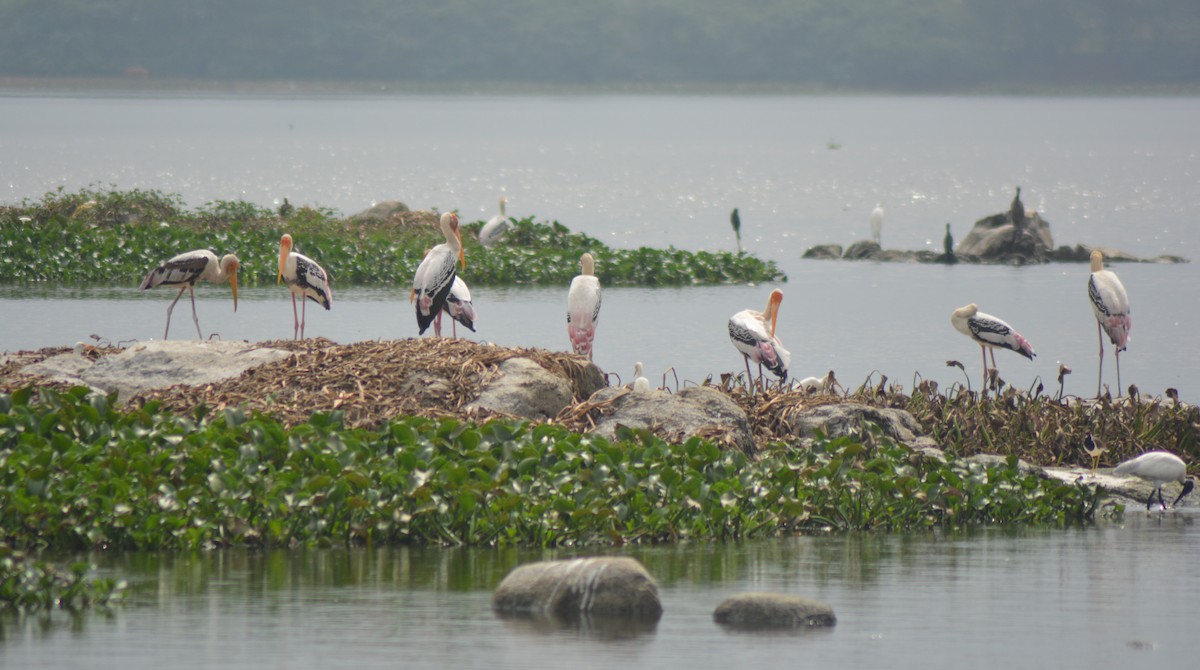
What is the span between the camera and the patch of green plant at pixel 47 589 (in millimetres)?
9227

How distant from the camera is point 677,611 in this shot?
9656mm

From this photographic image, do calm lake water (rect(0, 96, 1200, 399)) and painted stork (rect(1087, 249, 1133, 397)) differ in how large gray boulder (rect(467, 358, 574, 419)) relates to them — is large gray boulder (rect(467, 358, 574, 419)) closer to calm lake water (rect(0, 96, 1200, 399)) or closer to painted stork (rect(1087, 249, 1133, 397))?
calm lake water (rect(0, 96, 1200, 399))

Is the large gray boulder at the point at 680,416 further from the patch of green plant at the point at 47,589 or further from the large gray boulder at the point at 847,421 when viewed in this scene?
the patch of green plant at the point at 47,589

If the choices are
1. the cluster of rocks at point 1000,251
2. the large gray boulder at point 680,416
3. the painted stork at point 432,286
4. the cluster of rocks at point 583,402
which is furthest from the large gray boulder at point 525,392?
the cluster of rocks at point 1000,251

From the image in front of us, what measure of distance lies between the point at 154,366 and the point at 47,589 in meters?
4.23

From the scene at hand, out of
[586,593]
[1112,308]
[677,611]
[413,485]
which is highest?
[1112,308]

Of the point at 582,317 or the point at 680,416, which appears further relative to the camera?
the point at 582,317

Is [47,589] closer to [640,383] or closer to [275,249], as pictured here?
[640,383]

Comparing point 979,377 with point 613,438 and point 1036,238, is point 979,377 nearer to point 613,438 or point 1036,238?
point 613,438

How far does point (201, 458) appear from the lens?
11.1 metres

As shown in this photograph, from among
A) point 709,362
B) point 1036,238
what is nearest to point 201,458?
point 709,362

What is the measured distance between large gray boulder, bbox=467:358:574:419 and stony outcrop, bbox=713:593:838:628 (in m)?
3.78

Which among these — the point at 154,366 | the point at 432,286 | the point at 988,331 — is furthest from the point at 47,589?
the point at 988,331

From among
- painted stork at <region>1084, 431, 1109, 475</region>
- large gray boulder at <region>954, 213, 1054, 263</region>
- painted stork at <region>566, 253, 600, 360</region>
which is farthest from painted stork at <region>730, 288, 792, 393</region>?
large gray boulder at <region>954, 213, 1054, 263</region>
